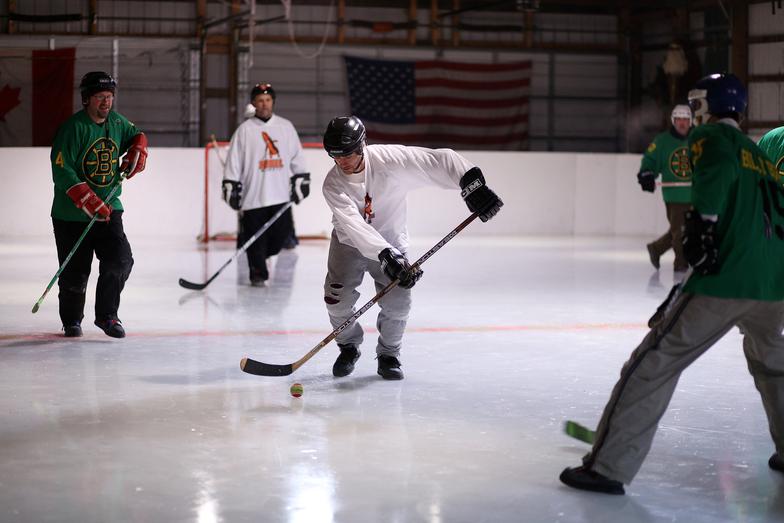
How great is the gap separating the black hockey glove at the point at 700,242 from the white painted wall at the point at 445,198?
11.2m

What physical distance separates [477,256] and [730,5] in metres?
7.66

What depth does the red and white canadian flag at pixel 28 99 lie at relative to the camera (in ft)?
50.0

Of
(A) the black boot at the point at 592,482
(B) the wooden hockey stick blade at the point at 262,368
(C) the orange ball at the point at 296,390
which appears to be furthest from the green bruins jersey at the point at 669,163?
(A) the black boot at the point at 592,482

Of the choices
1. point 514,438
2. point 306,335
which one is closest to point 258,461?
point 514,438

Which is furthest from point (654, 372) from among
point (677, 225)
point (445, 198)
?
point (445, 198)

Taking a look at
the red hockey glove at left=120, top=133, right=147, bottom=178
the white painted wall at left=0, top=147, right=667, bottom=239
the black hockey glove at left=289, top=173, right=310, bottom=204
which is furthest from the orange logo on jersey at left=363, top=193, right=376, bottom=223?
the white painted wall at left=0, top=147, right=667, bottom=239

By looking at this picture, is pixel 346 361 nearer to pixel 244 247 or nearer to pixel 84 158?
pixel 84 158

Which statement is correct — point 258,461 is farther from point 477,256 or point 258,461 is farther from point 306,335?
point 477,256

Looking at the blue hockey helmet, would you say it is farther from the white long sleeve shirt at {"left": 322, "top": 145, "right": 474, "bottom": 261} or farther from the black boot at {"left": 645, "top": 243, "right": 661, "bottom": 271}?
the black boot at {"left": 645, "top": 243, "right": 661, "bottom": 271}

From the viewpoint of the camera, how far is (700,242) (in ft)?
9.80

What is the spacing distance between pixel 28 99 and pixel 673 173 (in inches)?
364

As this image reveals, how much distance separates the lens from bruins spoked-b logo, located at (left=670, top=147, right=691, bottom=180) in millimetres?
9969

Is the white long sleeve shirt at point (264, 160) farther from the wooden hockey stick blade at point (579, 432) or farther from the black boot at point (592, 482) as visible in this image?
the black boot at point (592, 482)

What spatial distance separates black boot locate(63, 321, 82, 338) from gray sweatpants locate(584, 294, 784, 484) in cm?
363
